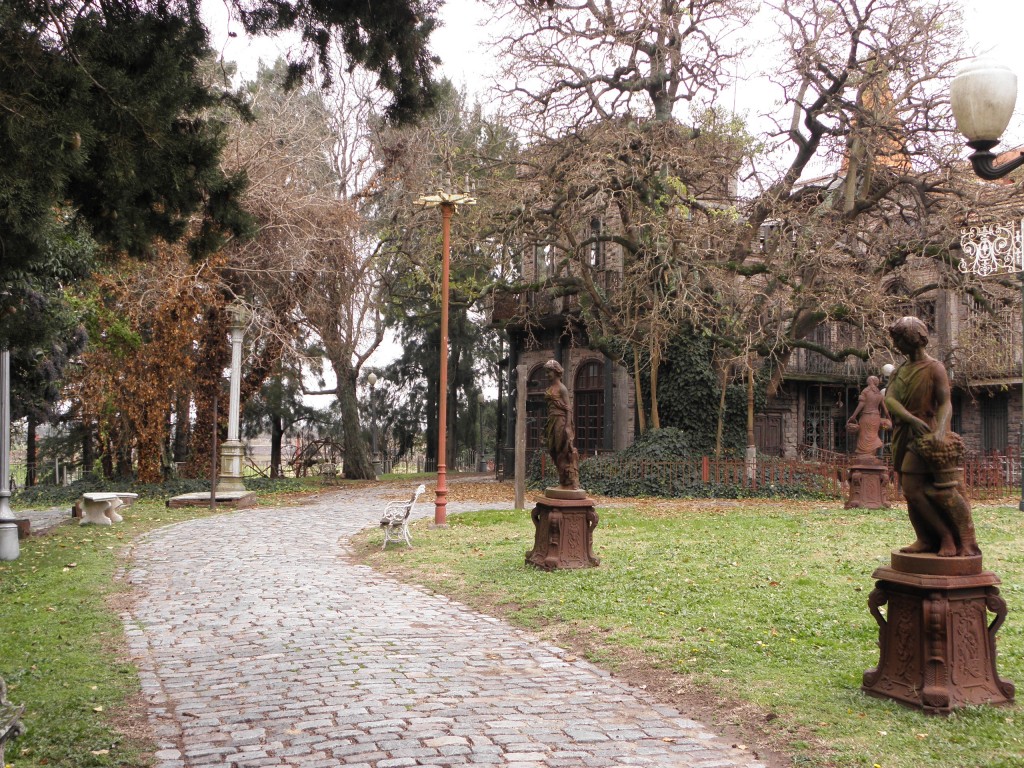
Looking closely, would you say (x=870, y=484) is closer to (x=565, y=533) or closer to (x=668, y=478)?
(x=668, y=478)

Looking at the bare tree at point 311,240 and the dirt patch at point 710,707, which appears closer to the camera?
the dirt patch at point 710,707

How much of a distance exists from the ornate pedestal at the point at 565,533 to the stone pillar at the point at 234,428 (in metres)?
12.9

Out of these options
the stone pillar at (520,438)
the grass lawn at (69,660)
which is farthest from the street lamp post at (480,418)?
the grass lawn at (69,660)

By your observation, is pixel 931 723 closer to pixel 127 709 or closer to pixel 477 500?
pixel 127 709

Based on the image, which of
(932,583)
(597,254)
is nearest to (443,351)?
(932,583)

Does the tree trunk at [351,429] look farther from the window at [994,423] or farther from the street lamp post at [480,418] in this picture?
the window at [994,423]

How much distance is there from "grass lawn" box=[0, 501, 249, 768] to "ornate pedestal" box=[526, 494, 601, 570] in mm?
4532

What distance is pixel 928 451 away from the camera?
526 centimetres

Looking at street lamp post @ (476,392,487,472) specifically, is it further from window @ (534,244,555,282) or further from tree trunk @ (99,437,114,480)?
tree trunk @ (99,437,114,480)

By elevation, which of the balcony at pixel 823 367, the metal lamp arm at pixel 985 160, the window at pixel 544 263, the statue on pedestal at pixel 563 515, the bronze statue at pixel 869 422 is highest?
the window at pixel 544 263

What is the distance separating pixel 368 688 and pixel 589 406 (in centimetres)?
2377

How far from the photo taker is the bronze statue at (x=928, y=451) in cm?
528

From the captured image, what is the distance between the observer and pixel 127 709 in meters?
5.56

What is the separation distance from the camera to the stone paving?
4777 millimetres
